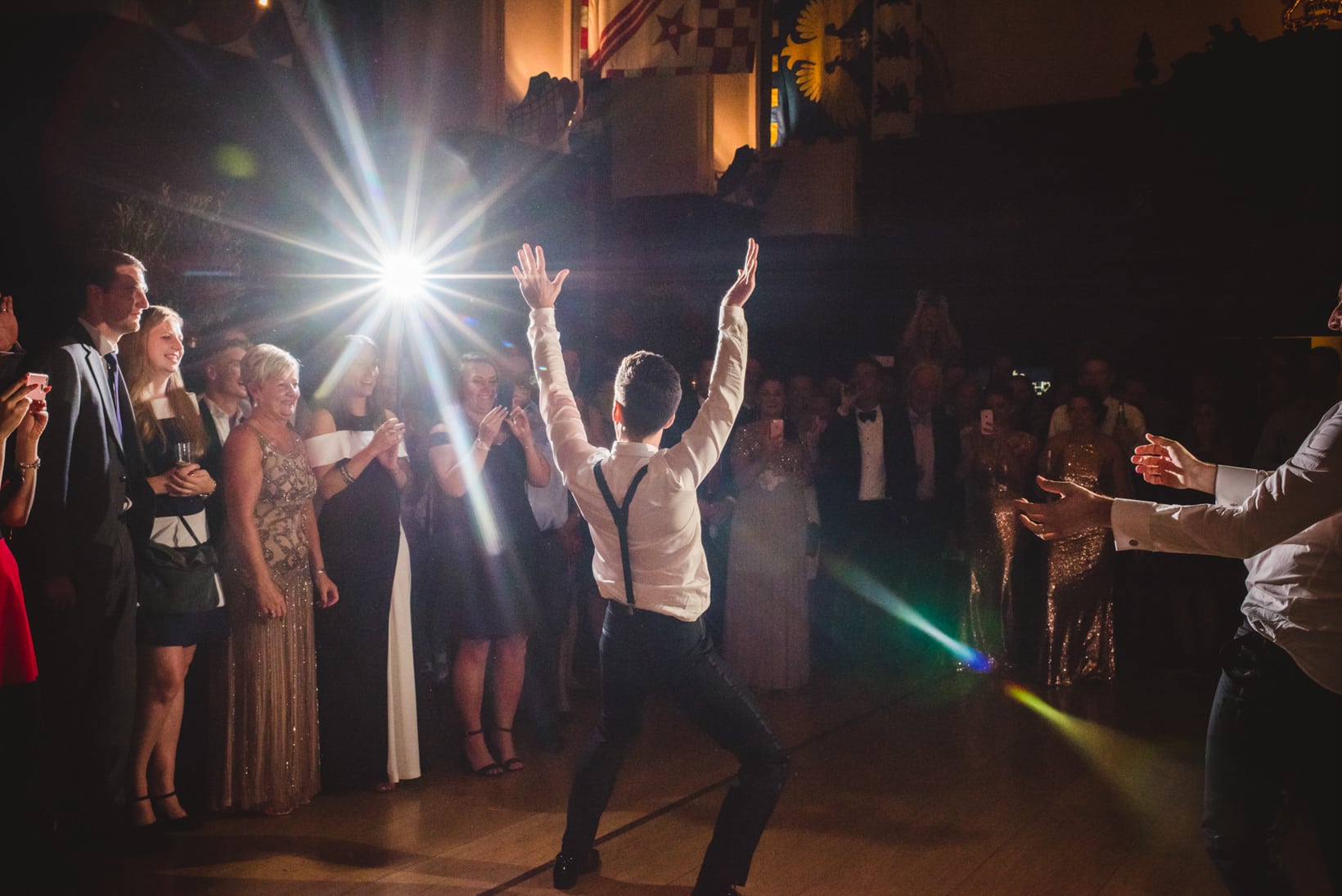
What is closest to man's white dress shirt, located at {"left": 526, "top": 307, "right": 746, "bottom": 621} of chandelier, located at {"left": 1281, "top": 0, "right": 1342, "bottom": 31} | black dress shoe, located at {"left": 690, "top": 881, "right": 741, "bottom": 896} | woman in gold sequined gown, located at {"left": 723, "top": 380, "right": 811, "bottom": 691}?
black dress shoe, located at {"left": 690, "top": 881, "right": 741, "bottom": 896}

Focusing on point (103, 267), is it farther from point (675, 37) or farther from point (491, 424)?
point (675, 37)

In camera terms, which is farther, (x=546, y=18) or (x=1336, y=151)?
(x=546, y=18)

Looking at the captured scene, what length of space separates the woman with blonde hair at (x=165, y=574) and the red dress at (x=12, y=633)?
1.98 ft

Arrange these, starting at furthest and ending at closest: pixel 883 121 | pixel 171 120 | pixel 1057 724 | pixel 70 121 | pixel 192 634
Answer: pixel 883 121, pixel 171 120, pixel 70 121, pixel 1057 724, pixel 192 634

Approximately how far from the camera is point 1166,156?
8.12m

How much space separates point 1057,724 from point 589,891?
2.50 metres

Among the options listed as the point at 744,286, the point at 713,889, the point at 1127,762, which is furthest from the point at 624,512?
the point at 1127,762

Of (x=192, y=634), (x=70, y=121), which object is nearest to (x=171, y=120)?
(x=70, y=121)

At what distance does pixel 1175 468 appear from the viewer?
8.14ft

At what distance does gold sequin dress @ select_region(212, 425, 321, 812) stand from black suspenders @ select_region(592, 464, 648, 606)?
4.64ft

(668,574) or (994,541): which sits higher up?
(668,574)

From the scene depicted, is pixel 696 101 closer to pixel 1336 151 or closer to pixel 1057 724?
pixel 1336 151

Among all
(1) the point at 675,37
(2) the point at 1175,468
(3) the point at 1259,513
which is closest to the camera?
(3) the point at 1259,513

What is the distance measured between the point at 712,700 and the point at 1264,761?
1190 mm
